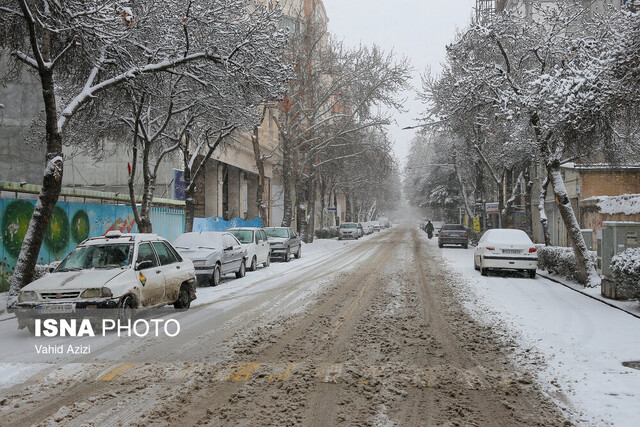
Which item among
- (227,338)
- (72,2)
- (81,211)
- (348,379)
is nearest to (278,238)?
(81,211)

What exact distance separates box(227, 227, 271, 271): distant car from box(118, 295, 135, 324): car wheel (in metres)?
10.6

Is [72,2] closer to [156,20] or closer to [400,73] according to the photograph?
[156,20]

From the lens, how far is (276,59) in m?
14.0

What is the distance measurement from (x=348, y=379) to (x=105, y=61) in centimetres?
1040

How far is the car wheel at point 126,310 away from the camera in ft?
29.4

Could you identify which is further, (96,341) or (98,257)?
(98,257)

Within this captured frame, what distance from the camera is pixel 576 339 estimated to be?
8.46 m

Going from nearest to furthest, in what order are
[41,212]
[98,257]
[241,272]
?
[98,257] → [41,212] → [241,272]

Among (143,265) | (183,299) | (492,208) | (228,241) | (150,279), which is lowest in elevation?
(183,299)

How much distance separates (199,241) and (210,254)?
3.12 feet

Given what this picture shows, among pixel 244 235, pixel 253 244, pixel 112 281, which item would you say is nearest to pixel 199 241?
pixel 253 244

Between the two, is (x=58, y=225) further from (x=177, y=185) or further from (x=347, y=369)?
(x=347, y=369)

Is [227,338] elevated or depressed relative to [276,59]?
depressed

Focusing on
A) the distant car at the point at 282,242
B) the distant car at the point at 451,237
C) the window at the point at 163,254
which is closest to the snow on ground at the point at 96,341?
the window at the point at 163,254
